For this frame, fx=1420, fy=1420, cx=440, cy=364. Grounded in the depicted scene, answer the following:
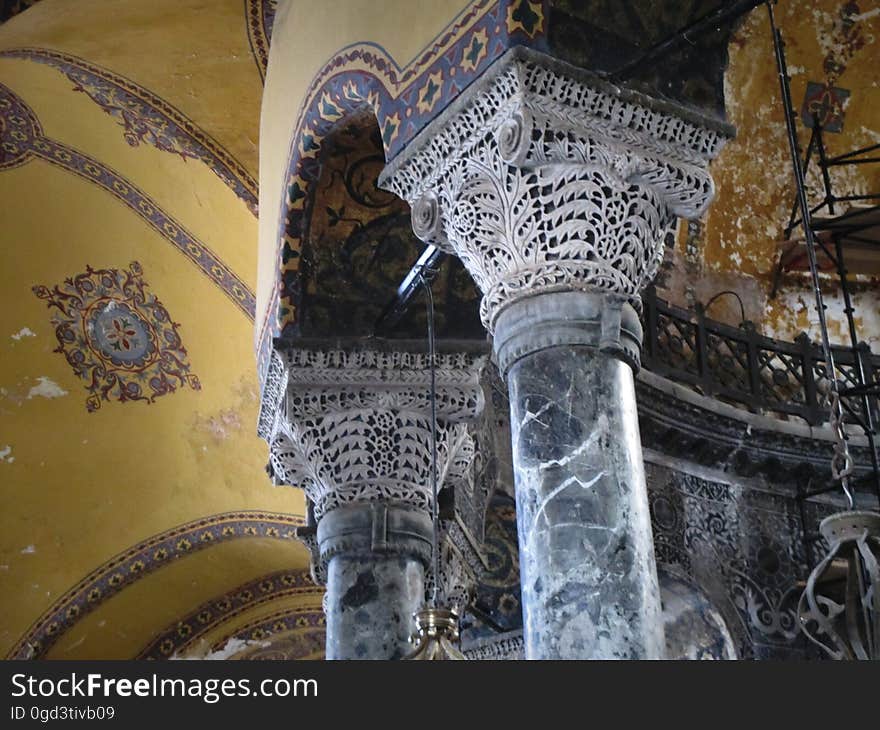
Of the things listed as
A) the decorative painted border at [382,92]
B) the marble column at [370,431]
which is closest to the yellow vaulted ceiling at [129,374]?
the decorative painted border at [382,92]

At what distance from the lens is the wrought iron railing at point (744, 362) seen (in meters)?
8.93

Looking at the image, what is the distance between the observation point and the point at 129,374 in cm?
946

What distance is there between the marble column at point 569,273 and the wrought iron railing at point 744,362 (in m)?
4.37

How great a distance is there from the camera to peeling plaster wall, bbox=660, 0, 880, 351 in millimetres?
9875

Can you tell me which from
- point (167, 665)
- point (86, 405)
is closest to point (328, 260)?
point (167, 665)

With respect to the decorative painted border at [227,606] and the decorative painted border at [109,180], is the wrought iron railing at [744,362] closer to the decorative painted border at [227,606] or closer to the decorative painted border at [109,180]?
the decorative painted border at [109,180]

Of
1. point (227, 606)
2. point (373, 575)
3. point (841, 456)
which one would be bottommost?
point (841, 456)

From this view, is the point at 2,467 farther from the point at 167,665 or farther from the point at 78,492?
the point at 167,665

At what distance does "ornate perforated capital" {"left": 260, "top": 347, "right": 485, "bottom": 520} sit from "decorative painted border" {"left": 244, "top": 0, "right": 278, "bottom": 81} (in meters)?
2.15

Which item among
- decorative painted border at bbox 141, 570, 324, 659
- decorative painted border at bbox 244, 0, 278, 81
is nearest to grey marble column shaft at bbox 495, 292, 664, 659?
decorative painted border at bbox 244, 0, 278, 81

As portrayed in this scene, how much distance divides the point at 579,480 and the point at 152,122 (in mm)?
4914

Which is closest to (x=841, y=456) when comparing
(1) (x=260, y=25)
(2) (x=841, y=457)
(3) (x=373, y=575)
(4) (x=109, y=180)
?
(2) (x=841, y=457)

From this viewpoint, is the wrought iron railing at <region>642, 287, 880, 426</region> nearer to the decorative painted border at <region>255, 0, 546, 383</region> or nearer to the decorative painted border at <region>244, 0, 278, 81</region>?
the decorative painted border at <region>244, 0, 278, 81</region>

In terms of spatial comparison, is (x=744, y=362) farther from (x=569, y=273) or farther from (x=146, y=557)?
(x=569, y=273)
